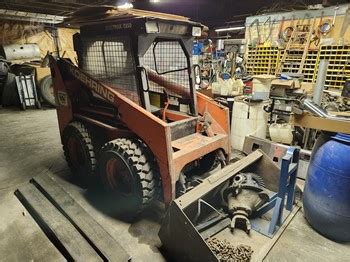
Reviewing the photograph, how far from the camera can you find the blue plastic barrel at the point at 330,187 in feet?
6.68

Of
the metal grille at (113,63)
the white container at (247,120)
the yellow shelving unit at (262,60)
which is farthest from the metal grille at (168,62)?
the yellow shelving unit at (262,60)

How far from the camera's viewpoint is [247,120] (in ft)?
13.0

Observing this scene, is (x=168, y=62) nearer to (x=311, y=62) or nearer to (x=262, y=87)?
(x=262, y=87)

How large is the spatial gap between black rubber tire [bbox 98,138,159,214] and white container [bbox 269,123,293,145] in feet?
7.35

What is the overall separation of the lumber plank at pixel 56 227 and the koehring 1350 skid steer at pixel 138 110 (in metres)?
0.56

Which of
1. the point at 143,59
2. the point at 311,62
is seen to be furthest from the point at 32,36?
the point at 311,62

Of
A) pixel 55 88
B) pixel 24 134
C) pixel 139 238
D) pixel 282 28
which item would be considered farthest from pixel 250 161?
pixel 282 28

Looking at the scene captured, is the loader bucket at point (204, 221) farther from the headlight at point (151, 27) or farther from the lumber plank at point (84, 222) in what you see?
the headlight at point (151, 27)

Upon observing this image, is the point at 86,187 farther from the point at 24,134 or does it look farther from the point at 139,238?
the point at 24,134

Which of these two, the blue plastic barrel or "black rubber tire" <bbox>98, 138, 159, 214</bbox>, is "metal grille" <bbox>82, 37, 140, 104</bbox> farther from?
the blue plastic barrel

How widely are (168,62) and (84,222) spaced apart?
201cm

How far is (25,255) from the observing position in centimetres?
201

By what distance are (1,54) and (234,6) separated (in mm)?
9723

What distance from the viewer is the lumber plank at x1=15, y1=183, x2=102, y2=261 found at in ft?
6.50
